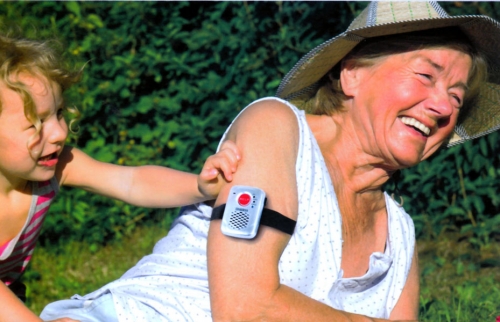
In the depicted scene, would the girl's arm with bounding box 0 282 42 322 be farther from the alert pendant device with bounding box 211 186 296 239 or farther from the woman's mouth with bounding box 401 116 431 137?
the woman's mouth with bounding box 401 116 431 137

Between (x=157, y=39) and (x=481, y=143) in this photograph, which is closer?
(x=481, y=143)

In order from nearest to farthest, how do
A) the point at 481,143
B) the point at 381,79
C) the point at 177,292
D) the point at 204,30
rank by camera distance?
the point at 177,292 → the point at 381,79 → the point at 481,143 → the point at 204,30

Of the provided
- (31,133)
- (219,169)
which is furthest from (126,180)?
(219,169)

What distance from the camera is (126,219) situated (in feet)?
20.4

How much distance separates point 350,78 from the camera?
3.07 meters

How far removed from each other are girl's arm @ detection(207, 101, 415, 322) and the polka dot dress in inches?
3.2

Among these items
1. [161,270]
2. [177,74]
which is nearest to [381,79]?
[161,270]

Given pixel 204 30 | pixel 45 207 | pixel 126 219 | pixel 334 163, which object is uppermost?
pixel 334 163

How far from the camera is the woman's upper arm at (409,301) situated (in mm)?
3133

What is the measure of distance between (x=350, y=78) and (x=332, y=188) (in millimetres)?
436

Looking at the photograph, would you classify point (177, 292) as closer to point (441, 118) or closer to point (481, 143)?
point (441, 118)

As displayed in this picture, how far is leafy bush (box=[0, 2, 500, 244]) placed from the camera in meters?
5.89

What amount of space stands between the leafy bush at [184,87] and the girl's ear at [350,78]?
2769 millimetres

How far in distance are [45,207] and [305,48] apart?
120 inches
